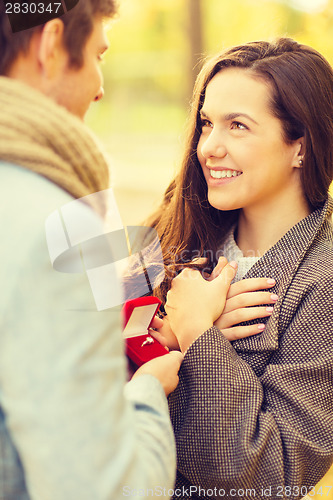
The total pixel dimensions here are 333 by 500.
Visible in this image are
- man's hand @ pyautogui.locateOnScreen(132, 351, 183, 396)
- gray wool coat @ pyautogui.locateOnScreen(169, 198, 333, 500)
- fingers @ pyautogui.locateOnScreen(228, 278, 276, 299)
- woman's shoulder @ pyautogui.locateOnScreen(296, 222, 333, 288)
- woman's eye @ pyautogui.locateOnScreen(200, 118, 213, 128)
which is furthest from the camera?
woman's eye @ pyautogui.locateOnScreen(200, 118, 213, 128)

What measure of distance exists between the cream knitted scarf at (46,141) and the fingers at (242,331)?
2.90 ft

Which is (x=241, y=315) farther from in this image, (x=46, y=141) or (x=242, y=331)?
(x=46, y=141)

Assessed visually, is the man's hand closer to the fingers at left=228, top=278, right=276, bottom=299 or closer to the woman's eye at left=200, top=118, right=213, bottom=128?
the fingers at left=228, top=278, right=276, bottom=299

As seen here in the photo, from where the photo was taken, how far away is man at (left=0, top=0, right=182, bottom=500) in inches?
29.5

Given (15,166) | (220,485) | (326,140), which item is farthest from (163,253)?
(15,166)

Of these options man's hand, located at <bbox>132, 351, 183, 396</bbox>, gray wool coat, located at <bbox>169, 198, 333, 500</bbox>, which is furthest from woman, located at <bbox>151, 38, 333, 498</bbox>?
man's hand, located at <bbox>132, 351, 183, 396</bbox>

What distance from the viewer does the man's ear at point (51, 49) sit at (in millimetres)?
929

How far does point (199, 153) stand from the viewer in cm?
199

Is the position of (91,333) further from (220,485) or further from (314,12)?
(314,12)

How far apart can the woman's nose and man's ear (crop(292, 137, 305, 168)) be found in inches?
9.8

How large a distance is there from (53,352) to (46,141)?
317 mm

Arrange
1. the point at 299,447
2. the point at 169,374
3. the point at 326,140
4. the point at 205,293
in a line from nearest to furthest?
the point at 169,374 < the point at 299,447 < the point at 205,293 < the point at 326,140

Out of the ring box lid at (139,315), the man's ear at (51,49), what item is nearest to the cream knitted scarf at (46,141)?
the man's ear at (51,49)

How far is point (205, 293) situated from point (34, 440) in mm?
987
